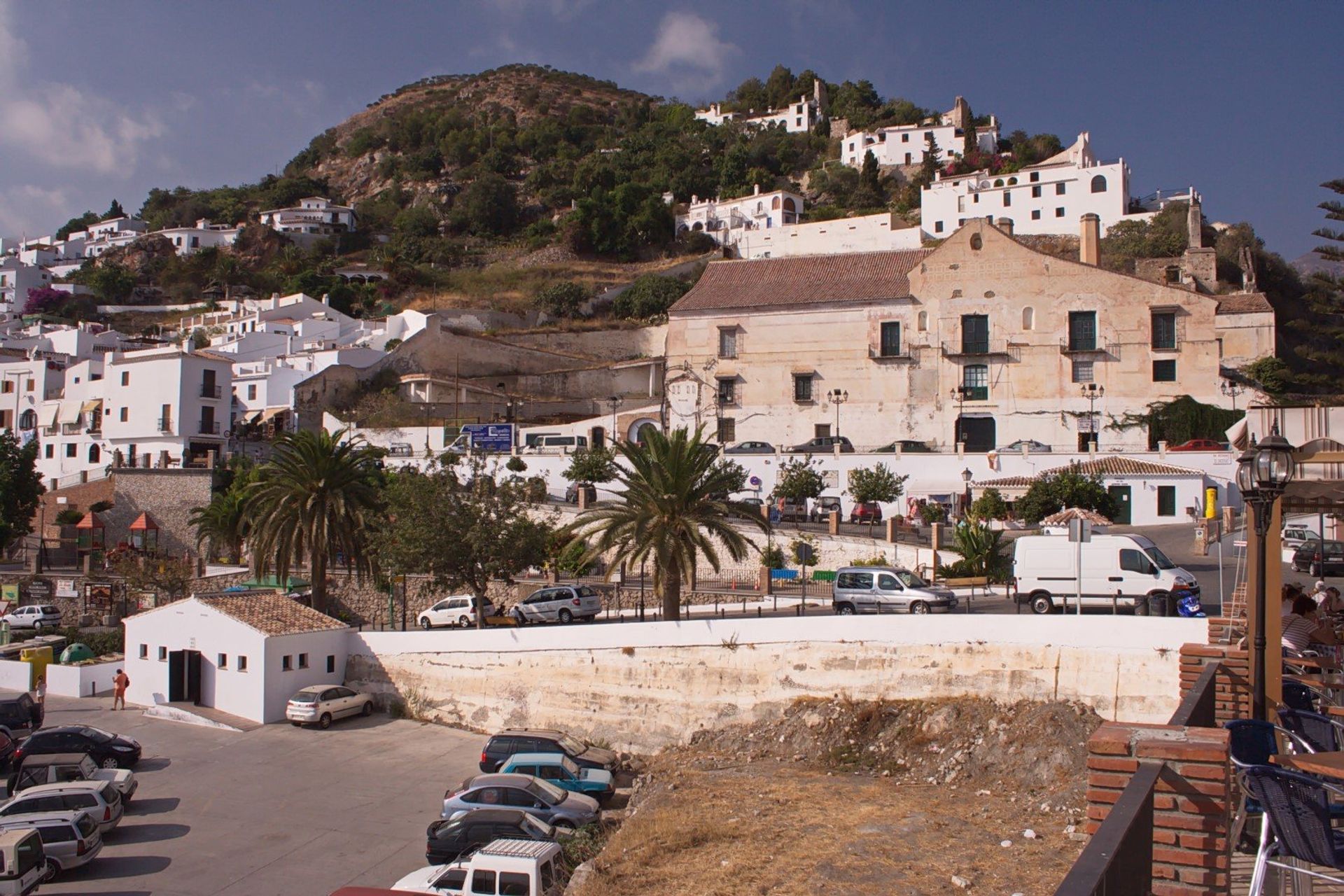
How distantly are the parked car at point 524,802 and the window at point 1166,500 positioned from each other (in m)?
25.8

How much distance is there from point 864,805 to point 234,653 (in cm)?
1723

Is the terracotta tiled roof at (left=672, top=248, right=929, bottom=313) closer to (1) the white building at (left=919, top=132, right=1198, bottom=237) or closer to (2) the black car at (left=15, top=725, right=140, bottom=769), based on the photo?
(1) the white building at (left=919, top=132, right=1198, bottom=237)

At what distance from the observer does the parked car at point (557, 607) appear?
95.2 feet

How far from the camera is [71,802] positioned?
17.5 m

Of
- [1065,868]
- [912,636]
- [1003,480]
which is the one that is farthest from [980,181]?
[1065,868]

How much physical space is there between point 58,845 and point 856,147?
309 feet

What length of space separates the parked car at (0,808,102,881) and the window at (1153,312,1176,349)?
41.9 meters

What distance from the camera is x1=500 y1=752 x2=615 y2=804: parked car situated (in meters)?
19.1

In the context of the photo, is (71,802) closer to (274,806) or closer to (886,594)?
(274,806)

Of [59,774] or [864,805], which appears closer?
[864,805]

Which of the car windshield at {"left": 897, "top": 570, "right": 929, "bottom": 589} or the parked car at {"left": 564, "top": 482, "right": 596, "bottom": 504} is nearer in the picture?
the car windshield at {"left": 897, "top": 570, "right": 929, "bottom": 589}

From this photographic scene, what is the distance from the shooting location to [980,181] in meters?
78.0

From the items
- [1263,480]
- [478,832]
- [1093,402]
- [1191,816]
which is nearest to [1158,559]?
[1263,480]

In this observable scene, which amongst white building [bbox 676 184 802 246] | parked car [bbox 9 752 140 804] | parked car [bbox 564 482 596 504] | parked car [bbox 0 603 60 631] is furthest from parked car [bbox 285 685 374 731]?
white building [bbox 676 184 802 246]
